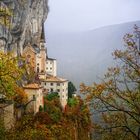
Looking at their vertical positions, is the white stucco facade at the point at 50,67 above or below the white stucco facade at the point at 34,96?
above

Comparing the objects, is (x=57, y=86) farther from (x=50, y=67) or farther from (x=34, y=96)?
(x=34, y=96)

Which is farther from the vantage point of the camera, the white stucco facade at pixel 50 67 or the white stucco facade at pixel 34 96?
the white stucco facade at pixel 50 67

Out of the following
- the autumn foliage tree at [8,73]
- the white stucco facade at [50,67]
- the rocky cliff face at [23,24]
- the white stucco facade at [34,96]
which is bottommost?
the white stucco facade at [34,96]

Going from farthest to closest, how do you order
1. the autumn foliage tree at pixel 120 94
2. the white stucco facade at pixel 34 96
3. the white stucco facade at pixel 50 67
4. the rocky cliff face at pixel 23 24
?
1. the white stucco facade at pixel 50 67
2. the rocky cliff face at pixel 23 24
3. the white stucco facade at pixel 34 96
4. the autumn foliage tree at pixel 120 94

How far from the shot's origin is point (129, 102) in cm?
1413

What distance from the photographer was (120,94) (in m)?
14.5

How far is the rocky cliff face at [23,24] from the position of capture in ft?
199

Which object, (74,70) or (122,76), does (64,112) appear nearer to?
(122,76)

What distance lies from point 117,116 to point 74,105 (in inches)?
2171

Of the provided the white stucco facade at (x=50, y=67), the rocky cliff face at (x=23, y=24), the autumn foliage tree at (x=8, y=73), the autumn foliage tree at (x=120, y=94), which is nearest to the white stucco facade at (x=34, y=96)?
the rocky cliff face at (x=23, y=24)

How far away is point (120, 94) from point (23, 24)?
55357mm

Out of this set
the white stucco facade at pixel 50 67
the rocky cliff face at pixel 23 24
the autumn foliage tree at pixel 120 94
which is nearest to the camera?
the autumn foliage tree at pixel 120 94

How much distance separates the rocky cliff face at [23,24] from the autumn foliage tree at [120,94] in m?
39.4

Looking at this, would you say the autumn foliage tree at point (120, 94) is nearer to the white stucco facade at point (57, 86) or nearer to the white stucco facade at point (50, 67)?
the white stucco facade at point (57, 86)
